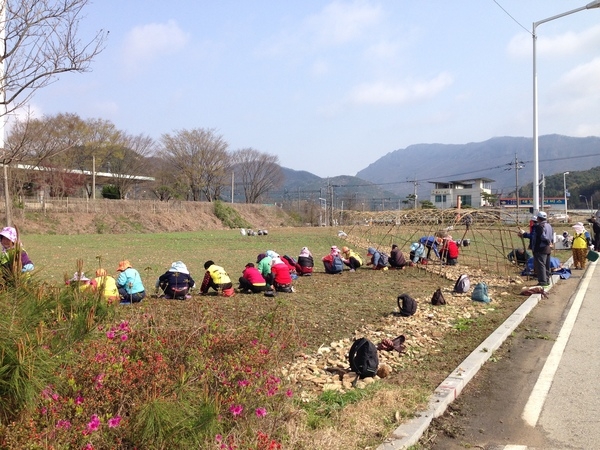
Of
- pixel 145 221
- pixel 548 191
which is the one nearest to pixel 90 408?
pixel 145 221

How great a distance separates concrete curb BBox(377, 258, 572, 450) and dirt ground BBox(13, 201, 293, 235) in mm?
36642

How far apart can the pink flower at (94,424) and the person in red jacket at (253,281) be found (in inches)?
304

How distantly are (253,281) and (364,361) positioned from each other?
5.48 m

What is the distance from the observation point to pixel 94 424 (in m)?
2.76

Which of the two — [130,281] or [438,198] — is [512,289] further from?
[438,198]

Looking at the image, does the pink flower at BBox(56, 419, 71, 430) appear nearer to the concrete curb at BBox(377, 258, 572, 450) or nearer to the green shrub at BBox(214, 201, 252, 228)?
the concrete curb at BBox(377, 258, 572, 450)

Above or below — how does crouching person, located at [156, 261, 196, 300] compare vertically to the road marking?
above

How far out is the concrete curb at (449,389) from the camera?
12.8 ft

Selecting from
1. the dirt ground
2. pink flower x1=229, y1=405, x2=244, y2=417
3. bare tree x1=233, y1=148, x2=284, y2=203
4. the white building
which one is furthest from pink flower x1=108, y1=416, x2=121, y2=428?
the white building

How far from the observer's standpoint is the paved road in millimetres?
4148

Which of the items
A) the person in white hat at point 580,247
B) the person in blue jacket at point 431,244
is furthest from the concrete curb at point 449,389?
the person in white hat at point 580,247

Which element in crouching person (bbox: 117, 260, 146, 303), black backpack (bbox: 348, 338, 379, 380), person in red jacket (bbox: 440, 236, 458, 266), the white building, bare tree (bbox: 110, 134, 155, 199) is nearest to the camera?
black backpack (bbox: 348, 338, 379, 380)

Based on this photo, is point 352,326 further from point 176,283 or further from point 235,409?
point 235,409

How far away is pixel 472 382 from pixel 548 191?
359 ft
